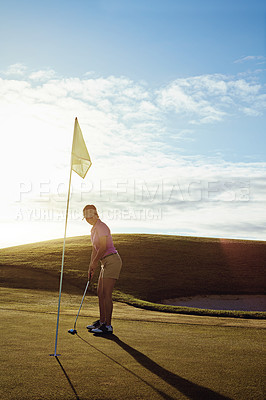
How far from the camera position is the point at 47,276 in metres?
24.6

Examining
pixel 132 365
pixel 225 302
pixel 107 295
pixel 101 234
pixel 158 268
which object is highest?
pixel 101 234

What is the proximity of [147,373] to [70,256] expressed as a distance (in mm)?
26781

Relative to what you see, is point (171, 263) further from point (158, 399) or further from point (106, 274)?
point (158, 399)

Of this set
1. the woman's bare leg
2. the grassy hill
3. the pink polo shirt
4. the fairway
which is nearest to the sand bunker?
the grassy hill

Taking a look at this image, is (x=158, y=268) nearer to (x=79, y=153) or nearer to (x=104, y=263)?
(x=104, y=263)

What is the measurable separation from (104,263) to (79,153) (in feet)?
6.78

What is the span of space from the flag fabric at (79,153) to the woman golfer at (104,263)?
2.75 feet

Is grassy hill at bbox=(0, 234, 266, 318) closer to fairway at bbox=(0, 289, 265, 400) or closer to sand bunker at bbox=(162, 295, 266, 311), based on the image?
sand bunker at bbox=(162, 295, 266, 311)

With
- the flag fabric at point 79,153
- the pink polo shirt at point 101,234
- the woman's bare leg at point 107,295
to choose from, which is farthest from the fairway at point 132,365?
the flag fabric at point 79,153

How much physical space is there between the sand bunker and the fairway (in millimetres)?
15137

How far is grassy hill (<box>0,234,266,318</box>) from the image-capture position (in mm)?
23688

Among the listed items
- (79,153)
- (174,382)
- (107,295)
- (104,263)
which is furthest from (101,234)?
(174,382)

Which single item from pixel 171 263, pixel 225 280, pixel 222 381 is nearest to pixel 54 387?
pixel 222 381

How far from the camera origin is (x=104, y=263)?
713 centimetres
